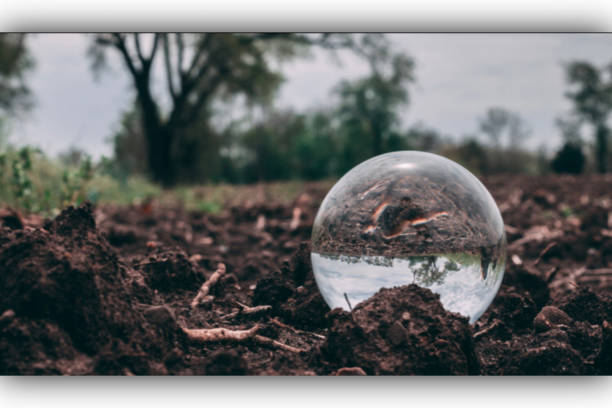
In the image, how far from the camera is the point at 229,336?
2.58m

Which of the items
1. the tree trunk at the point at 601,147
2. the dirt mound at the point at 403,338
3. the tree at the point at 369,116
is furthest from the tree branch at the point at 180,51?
the dirt mound at the point at 403,338

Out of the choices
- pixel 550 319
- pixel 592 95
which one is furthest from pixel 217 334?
pixel 592 95

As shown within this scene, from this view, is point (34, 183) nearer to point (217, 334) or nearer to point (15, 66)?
point (217, 334)

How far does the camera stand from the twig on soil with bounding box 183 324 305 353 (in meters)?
2.53

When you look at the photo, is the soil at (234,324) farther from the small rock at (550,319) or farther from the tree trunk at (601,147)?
the tree trunk at (601,147)

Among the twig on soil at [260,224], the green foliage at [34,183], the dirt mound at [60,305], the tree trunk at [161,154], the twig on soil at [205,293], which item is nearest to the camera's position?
the dirt mound at [60,305]

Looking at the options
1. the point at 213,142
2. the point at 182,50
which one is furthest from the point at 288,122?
the point at 182,50

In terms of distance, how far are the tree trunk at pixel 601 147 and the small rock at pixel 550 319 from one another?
6.60 metres

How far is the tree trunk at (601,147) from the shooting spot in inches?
332

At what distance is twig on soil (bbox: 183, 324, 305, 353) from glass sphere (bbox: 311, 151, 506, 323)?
13.9 inches

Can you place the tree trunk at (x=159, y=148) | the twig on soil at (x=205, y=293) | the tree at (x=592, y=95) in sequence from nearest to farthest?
the twig on soil at (x=205, y=293) < the tree at (x=592, y=95) < the tree trunk at (x=159, y=148)

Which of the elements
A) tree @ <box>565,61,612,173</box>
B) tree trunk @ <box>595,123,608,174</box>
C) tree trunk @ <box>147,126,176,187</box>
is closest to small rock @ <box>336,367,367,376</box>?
tree @ <box>565,61,612,173</box>
